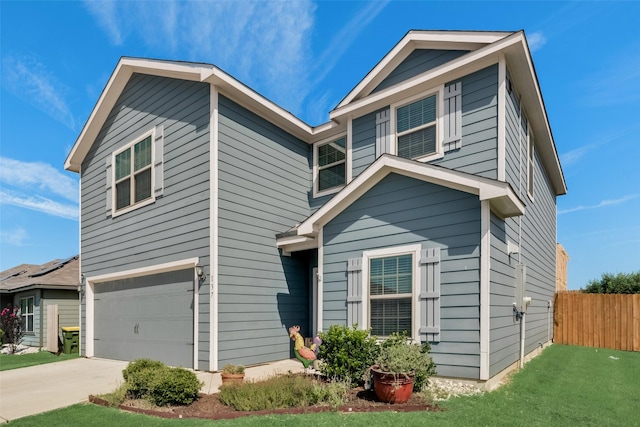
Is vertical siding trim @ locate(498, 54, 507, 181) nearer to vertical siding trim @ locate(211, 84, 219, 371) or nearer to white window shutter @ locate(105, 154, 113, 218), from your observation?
vertical siding trim @ locate(211, 84, 219, 371)

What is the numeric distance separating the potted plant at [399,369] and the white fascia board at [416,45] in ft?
18.2

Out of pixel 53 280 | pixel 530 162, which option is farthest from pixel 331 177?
pixel 53 280

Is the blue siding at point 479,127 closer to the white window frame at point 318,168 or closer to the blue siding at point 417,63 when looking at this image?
the blue siding at point 417,63

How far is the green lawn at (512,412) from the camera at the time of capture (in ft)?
14.6

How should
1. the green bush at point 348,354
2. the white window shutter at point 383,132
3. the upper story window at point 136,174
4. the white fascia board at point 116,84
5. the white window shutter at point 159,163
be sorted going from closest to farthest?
the green bush at point 348,354
the white window shutter at point 383,132
the white fascia board at point 116,84
the white window shutter at point 159,163
the upper story window at point 136,174

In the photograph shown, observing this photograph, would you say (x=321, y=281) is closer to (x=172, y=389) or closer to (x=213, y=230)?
(x=213, y=230)

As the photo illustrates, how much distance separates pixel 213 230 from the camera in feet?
26.6

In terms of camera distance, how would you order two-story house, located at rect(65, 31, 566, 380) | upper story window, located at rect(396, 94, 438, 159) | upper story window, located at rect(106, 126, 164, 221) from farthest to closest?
upper story window, located at rect(106, 126, 164, 221) → upper story window, located at rect(396, 94, 438, 159) → two-story house, located at rect(65, 31, 566, 380)

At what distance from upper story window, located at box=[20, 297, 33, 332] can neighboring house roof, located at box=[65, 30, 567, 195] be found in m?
8.41

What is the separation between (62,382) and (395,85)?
351 inches

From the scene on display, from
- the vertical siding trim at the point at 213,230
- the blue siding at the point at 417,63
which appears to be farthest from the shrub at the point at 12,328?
the blue siding at the point at 417,63

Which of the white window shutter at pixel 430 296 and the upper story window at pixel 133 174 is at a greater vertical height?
the upper story window at pixel 133 174

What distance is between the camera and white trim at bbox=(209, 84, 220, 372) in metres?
7.75

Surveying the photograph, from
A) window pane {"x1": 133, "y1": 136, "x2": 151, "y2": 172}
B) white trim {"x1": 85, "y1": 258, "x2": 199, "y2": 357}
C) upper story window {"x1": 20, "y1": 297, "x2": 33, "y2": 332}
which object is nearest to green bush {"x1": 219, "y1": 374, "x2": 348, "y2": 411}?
white trim {"x1": 85, "y1": 258, "x2": 199, "y2": 357}
